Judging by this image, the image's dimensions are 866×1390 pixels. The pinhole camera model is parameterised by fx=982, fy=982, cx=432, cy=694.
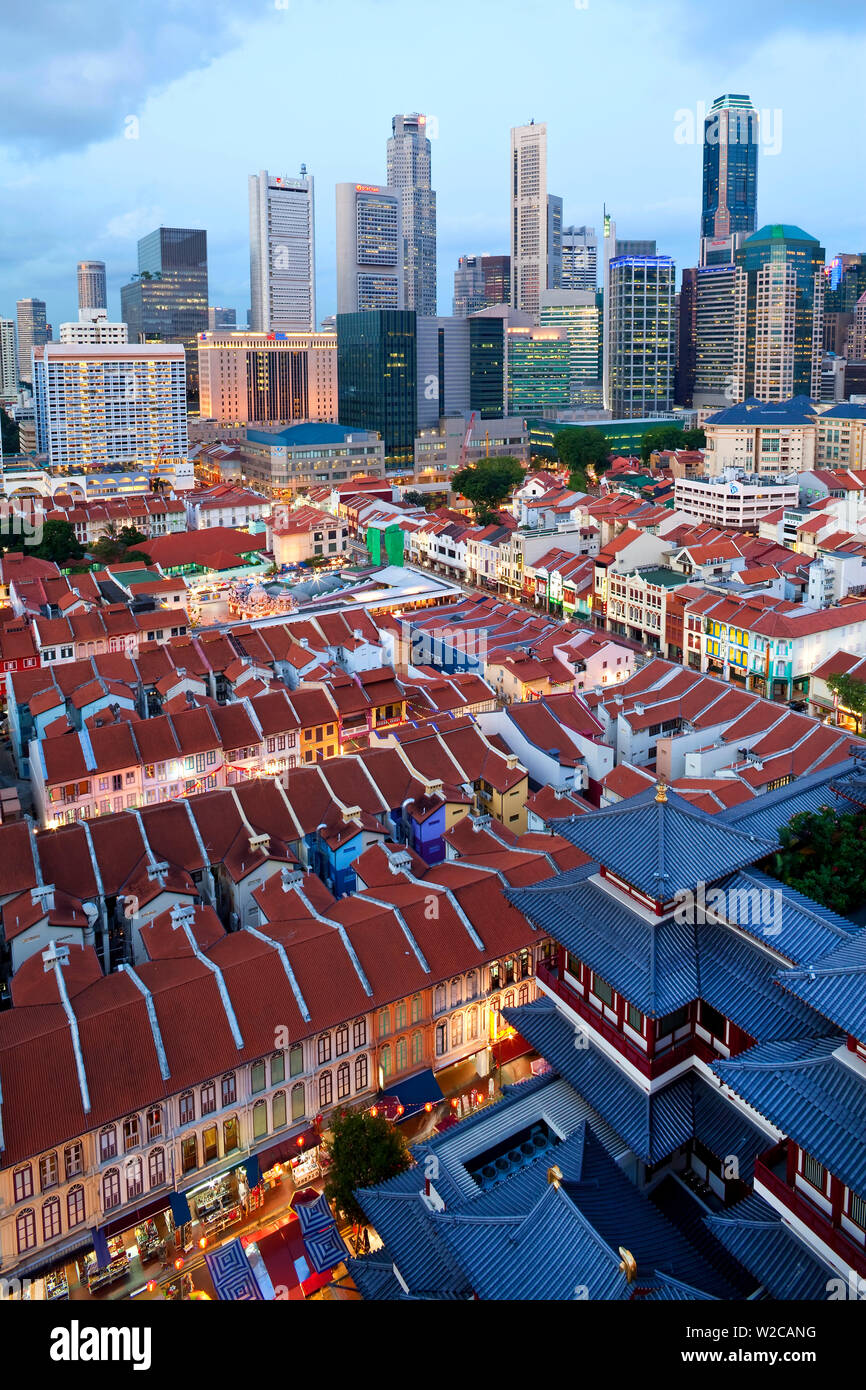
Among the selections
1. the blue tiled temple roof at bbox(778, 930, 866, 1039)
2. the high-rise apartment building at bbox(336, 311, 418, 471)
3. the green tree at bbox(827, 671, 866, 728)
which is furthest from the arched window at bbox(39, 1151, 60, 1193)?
the high-rise apartment building at bbox(336, 311, 418, 471)

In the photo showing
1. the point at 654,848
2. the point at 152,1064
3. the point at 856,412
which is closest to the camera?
the point at 654,848

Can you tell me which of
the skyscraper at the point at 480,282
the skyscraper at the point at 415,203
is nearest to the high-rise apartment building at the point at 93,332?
the skyscraper at the point at 415,203

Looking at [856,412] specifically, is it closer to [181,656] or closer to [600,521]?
[600,521]

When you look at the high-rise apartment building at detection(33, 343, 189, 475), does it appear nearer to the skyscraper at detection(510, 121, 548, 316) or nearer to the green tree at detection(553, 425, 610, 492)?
the green tree at detection(553, 425, 610, 492)

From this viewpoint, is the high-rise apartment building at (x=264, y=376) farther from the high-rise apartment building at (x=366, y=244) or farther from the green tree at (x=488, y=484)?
the green tree at (x=488, y=484)

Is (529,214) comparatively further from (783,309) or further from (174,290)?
(783,309)
